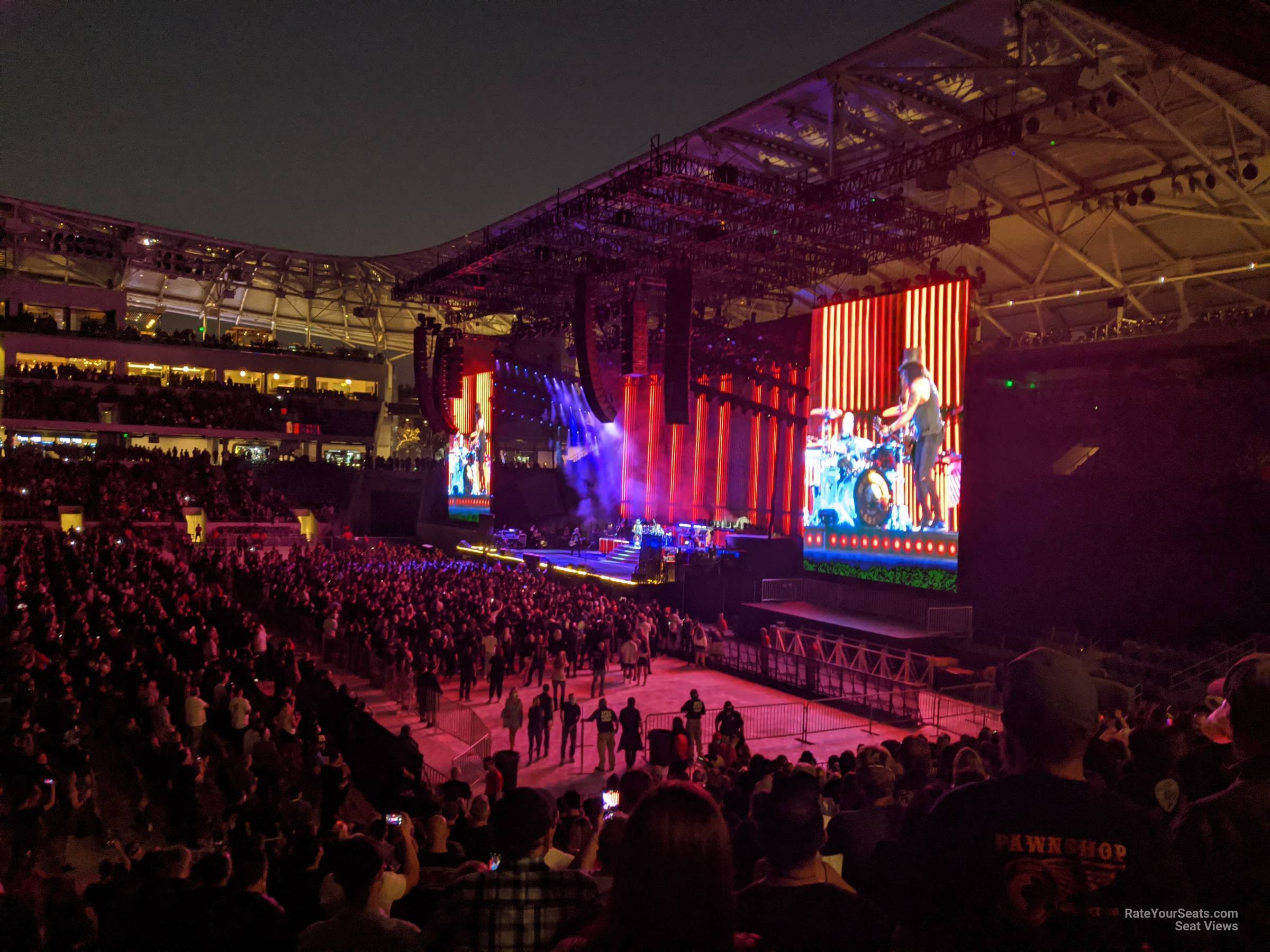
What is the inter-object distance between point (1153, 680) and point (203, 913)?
631 inches

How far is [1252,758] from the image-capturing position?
7.00ft

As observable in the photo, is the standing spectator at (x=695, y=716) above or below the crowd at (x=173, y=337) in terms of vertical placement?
below

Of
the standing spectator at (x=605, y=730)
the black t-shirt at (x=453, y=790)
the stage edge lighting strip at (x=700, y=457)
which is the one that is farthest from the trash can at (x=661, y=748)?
the stage edge lighting strip at (x=700, y=457)

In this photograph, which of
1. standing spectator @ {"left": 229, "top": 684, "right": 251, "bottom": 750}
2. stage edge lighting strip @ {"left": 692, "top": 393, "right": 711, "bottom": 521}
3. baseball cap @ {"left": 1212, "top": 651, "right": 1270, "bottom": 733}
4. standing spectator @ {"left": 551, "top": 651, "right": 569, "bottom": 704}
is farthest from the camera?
stage edge lighting strip @ {"left": 692, "top": 393, "right": 711, "bottom": 521}

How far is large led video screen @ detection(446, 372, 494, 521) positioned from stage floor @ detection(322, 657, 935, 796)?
1704 cm

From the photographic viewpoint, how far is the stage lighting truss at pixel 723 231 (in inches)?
674

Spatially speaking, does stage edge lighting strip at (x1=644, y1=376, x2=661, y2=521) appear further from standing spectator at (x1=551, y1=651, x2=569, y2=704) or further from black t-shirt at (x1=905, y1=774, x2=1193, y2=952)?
black t-shirt at (x1=905, y1=774, x2=1193, y2=952)

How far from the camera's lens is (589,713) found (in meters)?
14.1

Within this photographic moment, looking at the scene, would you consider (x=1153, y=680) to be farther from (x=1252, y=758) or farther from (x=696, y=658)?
(x=1252, y=758)

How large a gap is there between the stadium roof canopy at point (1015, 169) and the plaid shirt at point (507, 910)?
13.0 m

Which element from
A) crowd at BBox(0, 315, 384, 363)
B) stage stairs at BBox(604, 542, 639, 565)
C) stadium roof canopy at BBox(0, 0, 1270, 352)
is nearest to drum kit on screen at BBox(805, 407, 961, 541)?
stadium roof canopy at BBox(0, 0, 1270, 352)

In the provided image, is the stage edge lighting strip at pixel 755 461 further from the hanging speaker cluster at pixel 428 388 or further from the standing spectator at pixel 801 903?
the standing spectator at pixel 801 903

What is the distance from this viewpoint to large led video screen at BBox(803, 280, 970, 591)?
17938 mm

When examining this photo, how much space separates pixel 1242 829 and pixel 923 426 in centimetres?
1721
